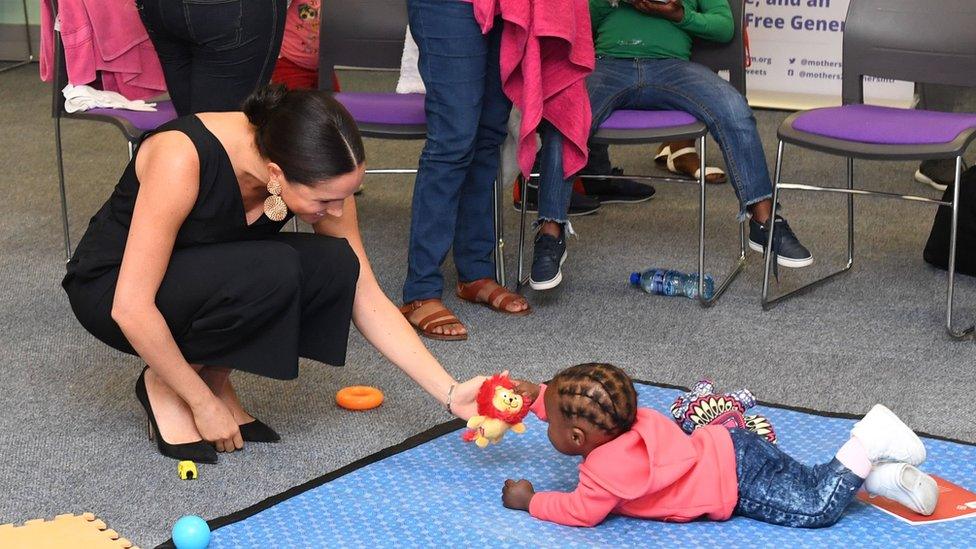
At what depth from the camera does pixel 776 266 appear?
331 cm

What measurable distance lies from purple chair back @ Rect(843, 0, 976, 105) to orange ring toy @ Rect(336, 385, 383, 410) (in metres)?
1.71

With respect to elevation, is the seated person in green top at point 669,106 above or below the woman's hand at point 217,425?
above

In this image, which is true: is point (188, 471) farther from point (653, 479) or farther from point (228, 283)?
point (653, 479)

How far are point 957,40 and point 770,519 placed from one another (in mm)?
1878

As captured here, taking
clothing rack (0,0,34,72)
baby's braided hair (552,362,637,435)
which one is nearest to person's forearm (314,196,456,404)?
baby's braided hair (552,362,637,435)

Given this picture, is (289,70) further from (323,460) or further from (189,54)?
(323,460)

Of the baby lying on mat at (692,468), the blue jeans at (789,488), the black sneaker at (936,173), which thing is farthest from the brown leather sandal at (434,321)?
the black sneaker at (936,173)

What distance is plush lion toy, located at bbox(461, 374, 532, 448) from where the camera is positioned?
2.08 m

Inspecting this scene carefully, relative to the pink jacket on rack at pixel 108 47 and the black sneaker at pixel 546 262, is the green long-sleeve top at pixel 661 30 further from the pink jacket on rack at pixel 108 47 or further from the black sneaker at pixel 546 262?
the pink jacket on rack at pixel 108 47

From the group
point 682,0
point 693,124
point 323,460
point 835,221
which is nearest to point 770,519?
point 323,460

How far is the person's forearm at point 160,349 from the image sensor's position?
7.04 ft

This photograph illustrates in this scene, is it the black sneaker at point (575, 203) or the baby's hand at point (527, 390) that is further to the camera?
the black sneaker at point (575, 203)

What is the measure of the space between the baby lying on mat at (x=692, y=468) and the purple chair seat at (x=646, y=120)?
1.25m

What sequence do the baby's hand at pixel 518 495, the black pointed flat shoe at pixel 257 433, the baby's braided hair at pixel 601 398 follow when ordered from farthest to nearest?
1. the black pointed flat shoe at pixel 257 433
2. the baby's hand at pixel 518 495
3. the baby's braided hair at pixel 601 398
